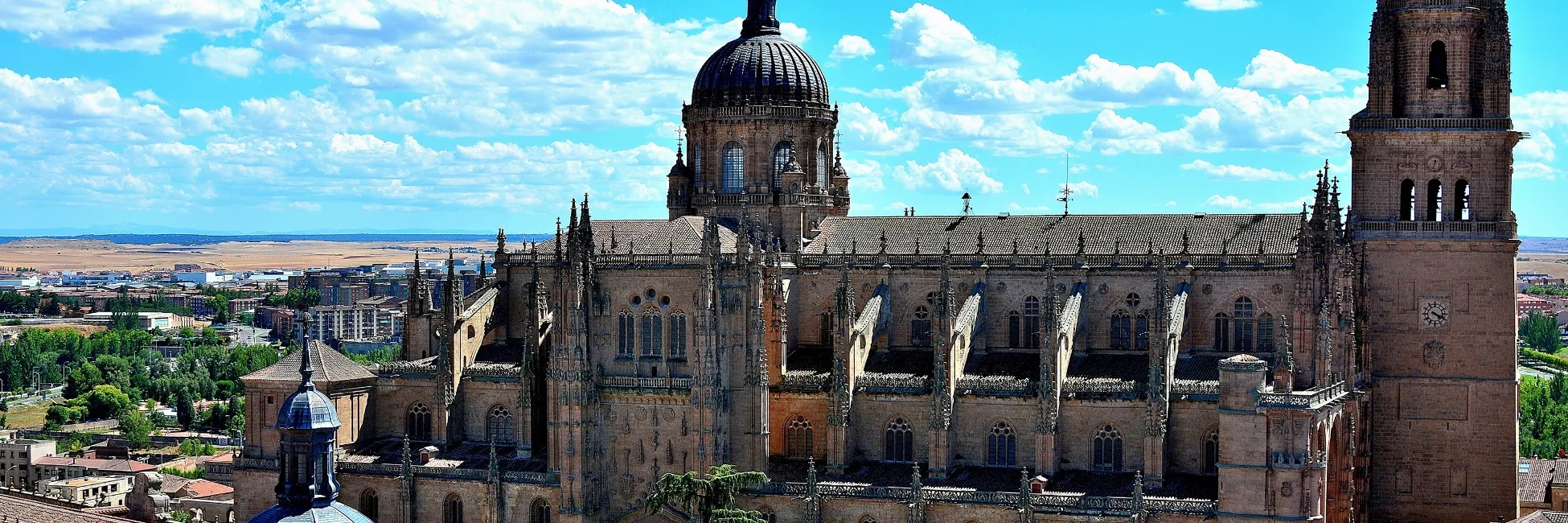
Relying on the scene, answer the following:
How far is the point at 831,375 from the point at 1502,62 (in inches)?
1240

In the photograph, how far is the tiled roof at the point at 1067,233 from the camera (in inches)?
3027

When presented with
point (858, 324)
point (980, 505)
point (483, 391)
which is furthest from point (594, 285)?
point (980, 505)

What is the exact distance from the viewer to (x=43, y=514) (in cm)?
7731

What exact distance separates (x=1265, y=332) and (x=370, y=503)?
4214 centimetres

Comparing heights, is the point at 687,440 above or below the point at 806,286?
below

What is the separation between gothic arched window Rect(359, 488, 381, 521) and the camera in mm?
81562

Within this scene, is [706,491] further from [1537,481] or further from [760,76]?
[1537,481]

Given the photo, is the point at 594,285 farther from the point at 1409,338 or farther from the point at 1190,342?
the point at 1409,338

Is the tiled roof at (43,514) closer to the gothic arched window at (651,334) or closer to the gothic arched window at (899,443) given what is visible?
the gothic arched window at (651,334)

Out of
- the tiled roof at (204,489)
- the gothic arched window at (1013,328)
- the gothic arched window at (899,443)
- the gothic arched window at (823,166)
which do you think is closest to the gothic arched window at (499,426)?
the gothic arched window at (899,443)

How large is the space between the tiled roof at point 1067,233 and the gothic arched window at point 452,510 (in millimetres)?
20674

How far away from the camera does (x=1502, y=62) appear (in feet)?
237

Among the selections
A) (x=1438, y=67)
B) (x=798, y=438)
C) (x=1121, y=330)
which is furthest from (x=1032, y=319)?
(x=1438, y=67)

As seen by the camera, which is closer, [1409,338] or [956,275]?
[1409,338]
